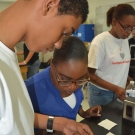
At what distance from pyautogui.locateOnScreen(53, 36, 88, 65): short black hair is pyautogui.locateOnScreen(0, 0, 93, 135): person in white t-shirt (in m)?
0.29

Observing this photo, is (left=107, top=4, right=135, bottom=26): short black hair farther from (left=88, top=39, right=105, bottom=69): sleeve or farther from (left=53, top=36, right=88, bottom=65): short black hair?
(left=53, top=36, right=88, bottom=65): short black hair

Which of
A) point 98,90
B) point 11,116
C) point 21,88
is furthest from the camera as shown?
point 98,90

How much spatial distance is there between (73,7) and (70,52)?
1.18 ft

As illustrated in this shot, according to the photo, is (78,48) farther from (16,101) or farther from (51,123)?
(16,101)

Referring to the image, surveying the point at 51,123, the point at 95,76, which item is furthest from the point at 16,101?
the point at 95,76

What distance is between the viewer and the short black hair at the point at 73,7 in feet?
1.72

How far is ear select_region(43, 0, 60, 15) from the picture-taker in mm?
500

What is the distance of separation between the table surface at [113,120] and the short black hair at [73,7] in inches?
24.2

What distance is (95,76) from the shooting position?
1.40m

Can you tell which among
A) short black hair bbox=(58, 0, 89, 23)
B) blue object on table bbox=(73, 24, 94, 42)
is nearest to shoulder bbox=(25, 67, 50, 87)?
short black hair bbox=(58, 0, 89, 23)

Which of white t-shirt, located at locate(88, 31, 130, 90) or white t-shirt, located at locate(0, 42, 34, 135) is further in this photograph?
white t-shirt, located at locate(88, 31, 130, 90)

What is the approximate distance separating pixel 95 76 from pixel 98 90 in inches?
6.6

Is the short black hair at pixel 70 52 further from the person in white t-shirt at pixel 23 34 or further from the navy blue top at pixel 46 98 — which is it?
the person in white t-shirt at pixel 23 34

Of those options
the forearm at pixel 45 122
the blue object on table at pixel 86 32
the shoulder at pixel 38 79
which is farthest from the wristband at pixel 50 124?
the blue object on table at pixel 86 32
